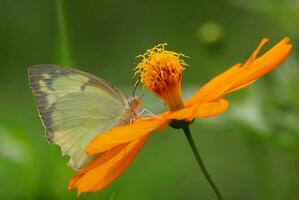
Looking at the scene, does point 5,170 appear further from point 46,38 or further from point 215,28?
point 46,38

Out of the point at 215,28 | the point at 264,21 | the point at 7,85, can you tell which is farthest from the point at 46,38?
the point at 215,28

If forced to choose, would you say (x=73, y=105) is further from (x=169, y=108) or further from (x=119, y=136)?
(x=119, y=136)

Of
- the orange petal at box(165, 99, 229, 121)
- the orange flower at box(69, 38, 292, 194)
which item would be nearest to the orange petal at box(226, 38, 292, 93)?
the orange flower at box(69, 38, 292, 194)

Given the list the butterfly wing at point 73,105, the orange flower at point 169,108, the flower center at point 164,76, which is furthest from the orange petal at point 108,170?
the flower center at point 164,76

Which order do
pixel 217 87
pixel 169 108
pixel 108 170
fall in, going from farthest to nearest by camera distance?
pixel 169 108 < pixel 217 87 < pixel 108 170

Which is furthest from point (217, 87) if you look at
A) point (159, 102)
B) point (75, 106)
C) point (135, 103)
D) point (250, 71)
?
point (159, 102)

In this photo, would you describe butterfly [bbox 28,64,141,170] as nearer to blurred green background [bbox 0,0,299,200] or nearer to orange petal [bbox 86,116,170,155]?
blurred green background [bbox 0,0,299,200]
